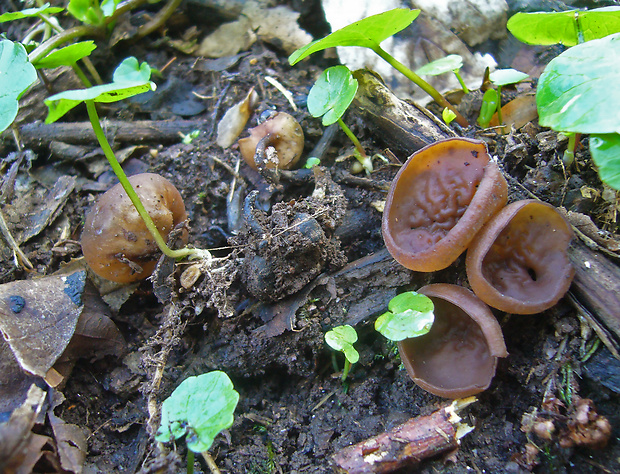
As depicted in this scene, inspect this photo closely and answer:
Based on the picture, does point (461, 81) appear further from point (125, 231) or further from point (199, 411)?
point (199, 411)

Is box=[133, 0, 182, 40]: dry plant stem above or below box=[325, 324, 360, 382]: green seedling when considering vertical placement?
above

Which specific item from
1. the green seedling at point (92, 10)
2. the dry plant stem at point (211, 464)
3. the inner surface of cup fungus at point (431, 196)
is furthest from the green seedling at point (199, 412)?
the green seedling at point (92, 10)

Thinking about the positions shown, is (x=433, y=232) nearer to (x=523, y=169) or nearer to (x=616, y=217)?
(x=523, y=169)

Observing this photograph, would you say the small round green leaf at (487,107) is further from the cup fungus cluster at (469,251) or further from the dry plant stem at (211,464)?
the dry plant stem at (211,464)

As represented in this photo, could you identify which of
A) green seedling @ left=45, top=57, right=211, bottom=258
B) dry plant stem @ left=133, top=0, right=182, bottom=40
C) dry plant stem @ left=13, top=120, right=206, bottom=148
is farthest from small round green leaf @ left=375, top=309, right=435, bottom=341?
dry plant stem @ left=133, top=0, right=182, bottom=40

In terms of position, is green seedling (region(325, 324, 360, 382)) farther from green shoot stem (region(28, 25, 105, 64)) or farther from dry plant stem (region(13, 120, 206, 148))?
green shoot stem (region(28, 25, 105, 64))

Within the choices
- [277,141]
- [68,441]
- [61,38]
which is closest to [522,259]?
[277,141]
